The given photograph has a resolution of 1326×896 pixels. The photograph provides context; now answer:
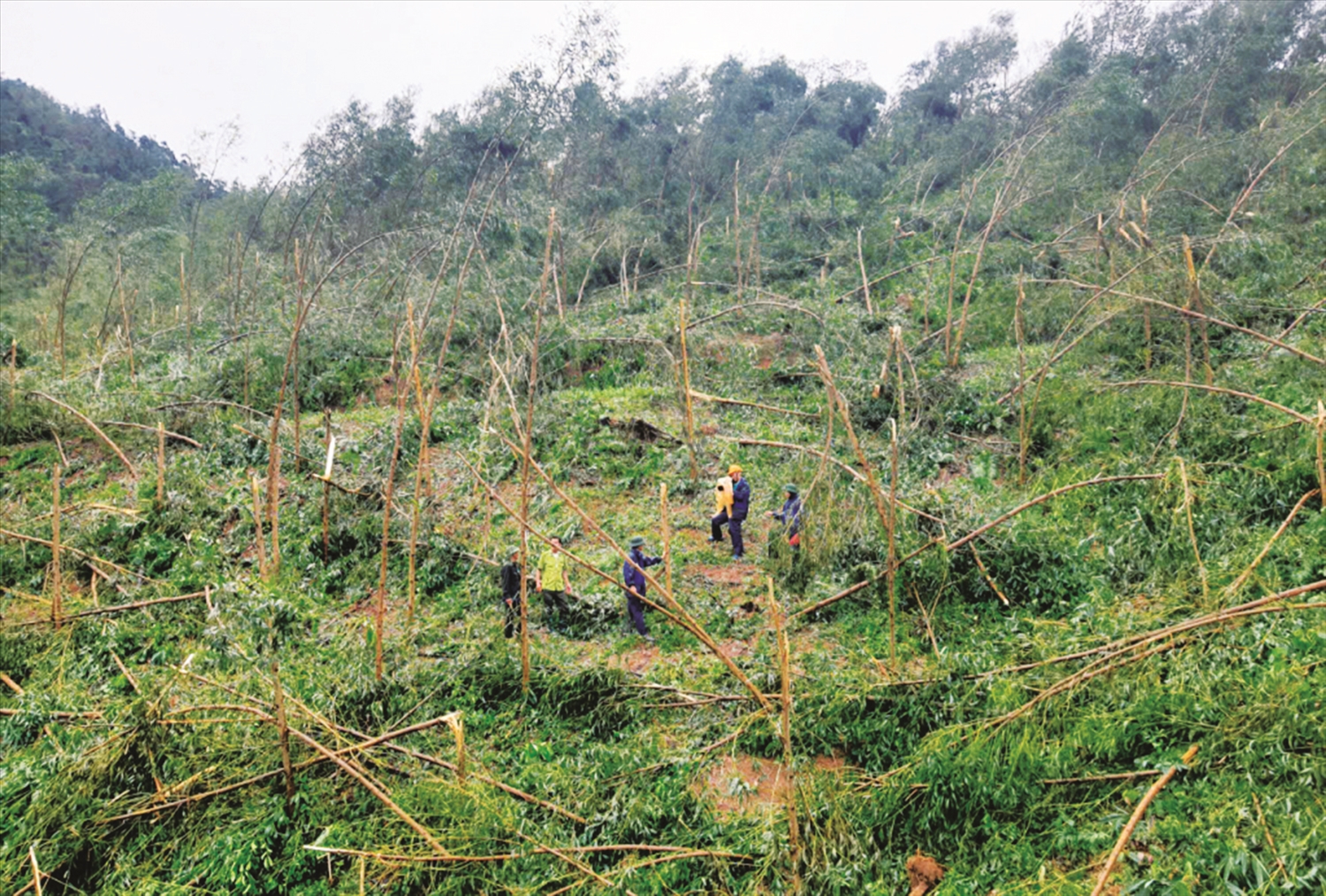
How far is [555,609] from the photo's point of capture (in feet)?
20.9

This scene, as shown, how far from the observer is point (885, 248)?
54.4ft

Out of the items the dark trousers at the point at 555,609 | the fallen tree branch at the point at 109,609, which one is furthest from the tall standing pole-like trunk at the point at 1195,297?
the fallen tree branch at the point at 109,609

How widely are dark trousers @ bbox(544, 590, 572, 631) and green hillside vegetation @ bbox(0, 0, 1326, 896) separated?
5.7 inches

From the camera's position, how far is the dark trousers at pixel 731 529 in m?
7.30

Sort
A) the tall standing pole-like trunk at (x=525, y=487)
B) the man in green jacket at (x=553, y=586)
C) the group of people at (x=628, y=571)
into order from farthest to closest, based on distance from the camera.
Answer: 1. the man in green jacket at (x=553, y=586)
2. the group of people at (x=628, y=571)
3. the tall standing pole-like trunk at (x=525, y=487)

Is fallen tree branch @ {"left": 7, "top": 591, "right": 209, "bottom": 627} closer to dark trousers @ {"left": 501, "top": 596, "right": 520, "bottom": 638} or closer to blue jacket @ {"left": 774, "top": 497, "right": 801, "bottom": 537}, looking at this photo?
dark trousers @ {"left": 501, "top": 596, "right": 520, "bottom": 638}

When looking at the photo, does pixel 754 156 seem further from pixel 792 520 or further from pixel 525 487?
pixel 525 487

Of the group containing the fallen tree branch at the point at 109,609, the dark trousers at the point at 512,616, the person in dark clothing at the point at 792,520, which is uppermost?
the person in dark clothing at the point at 792,520

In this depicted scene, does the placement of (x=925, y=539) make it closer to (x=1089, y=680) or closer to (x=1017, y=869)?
(x=1089, y=680)

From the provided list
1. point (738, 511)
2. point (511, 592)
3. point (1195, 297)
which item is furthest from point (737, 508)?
point (1195, 297)

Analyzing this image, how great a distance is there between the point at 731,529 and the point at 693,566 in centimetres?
51

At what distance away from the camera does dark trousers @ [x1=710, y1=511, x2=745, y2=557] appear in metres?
7.30

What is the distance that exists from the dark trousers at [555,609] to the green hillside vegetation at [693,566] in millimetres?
145

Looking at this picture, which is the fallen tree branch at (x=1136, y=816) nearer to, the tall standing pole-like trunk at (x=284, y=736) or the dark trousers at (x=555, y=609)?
the tall standing pole-like trunk at (x=284, y=736)
